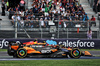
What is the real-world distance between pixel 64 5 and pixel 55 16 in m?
3.24

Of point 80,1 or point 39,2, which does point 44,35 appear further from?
point 80,1

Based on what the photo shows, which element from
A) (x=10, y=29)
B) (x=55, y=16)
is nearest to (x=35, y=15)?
(x=55, y=16)

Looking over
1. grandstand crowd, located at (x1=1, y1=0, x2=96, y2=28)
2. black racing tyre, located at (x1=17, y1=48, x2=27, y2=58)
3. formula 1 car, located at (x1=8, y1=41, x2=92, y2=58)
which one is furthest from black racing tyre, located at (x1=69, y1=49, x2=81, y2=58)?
grandstand crowd, located at (x1=1, y1=0, x2=96, y2=28)

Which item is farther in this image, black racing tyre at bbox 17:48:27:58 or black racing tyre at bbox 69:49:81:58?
black racing tyre at bbox 69:49:81:58

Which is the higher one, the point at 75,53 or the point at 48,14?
the point at 48,14

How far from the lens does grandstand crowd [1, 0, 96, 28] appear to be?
18.5 m

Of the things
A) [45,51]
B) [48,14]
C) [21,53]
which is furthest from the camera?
[48,14]

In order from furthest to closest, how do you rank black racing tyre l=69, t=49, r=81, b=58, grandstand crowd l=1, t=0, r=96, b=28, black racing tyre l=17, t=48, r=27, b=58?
grandstand crowd l=1, t=0, r=96, b=28
black racing tyre l=69, t=49, r=81, b=58
black racing tyre l=17, t=48, r=27, b=58

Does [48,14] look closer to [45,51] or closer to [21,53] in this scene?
[45,51]

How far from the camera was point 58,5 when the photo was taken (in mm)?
22281

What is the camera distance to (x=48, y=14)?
20891 millimetres

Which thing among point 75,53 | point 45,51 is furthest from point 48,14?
point 75,53

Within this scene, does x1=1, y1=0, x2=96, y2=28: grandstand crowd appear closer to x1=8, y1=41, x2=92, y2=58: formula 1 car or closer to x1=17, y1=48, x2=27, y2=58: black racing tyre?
x1=8, y1=41, x2=92, y2=58: formula 1 car

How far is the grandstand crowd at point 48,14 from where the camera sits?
18.5 m
